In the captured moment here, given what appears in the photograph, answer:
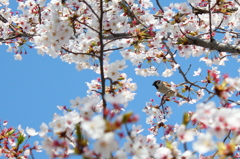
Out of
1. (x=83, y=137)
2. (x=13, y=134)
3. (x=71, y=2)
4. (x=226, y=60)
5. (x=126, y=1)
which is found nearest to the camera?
(x=83, y=137)

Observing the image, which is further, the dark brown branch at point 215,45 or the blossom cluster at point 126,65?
the dark brown branch at point 215,45

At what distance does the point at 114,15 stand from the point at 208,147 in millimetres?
2823

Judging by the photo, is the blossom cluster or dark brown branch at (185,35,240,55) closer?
the blossom cluster

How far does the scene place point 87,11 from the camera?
418cm

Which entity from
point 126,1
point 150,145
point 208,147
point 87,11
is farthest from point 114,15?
point 208,147

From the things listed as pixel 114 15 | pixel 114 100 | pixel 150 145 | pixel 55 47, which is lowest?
pixel 150 145

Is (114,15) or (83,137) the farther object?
(114,15)

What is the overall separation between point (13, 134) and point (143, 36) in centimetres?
262

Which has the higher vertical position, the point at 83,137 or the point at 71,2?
the point at 71,2

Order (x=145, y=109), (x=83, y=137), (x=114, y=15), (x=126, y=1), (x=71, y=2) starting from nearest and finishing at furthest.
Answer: (x=83, y=137) < (x=71, y=2) < (x=114, y=15) < (x=126, y=1) < (x=145, y=109)

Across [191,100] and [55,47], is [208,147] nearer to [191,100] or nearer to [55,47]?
[55,47]

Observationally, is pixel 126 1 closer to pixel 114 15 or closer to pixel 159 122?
pixel 114 15

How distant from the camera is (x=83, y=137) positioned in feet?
6.64

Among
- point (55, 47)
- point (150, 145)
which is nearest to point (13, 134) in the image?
point (55, 47)
